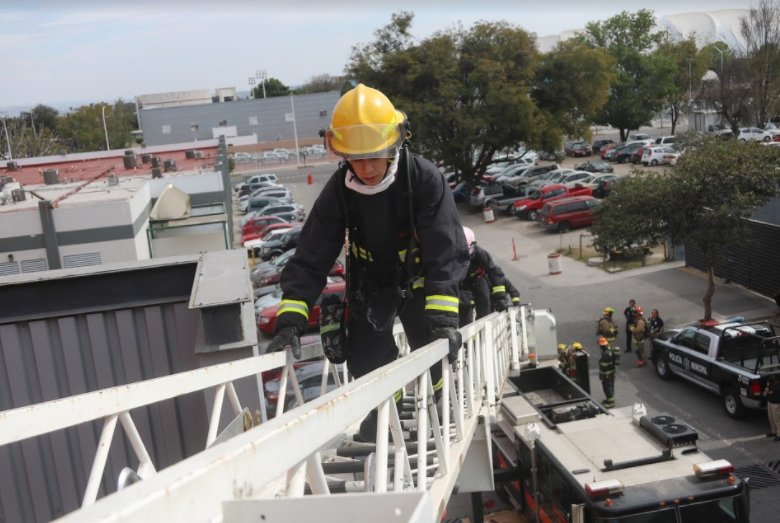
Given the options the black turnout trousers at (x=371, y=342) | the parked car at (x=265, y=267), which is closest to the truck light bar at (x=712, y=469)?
the black turnout trousers at (x=371, y=342)

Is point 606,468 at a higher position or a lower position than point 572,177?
higher

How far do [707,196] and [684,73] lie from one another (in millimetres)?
41365

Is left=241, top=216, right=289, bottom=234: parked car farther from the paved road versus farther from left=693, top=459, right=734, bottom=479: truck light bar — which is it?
left=693, top=459, right=734, bottom=479: truck light bar

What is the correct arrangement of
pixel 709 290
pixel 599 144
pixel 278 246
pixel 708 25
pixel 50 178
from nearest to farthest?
pixel 709 290 < pixel 50 178 < pixel 278 246 < pixel 599 144 < pixel 708 25

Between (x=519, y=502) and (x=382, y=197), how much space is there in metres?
6.62

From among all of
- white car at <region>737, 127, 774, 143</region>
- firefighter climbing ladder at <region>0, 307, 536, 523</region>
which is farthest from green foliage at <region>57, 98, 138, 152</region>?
firefighter climbing ladder at <region>0, 307, 536, 523</region>

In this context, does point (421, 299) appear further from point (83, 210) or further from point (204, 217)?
point (204, 217)

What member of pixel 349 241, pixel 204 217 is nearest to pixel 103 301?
pixel 349 241

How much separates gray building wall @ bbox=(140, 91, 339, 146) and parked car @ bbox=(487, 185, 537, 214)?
111ft

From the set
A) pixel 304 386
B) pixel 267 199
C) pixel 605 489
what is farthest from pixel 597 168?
pixel 605 489

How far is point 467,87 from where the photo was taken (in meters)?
34.2

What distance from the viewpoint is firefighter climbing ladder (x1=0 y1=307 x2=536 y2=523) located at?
169 cm

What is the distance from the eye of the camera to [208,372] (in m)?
3.71

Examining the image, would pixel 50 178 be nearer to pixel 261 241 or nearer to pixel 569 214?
pixel 261 241
